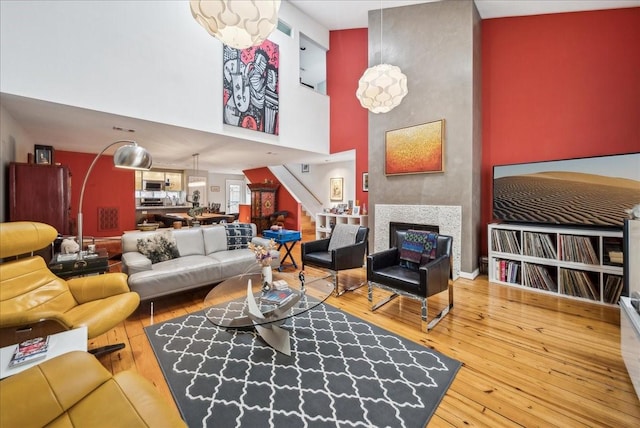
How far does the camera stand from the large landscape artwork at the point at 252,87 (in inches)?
166

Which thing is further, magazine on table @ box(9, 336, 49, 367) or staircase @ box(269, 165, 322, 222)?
staircase @ box(269, 165, 322, 222)

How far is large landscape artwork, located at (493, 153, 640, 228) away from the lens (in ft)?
9.27

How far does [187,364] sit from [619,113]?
17.9ft

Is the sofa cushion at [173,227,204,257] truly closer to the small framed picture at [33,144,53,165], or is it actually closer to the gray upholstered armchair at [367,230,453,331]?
the small framed picture at [33,144,53,165]

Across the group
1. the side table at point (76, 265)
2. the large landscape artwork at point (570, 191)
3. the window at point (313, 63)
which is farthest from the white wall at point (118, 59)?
the large landscape artwork at point (570, 191)

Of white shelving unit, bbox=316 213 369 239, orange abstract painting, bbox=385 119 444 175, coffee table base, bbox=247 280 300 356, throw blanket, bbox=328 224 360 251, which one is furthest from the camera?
white shelving unit, bbox=316 213 369 239

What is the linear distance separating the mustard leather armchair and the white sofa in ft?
1.72

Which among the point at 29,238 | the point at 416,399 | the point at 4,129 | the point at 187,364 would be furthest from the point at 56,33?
the point at 416,399

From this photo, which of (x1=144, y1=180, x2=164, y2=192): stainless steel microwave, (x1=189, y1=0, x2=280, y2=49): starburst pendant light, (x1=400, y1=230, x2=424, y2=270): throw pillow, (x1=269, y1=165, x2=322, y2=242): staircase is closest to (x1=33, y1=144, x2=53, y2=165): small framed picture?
(x1=189, y1=0, x2=280, y2=49): starburst pendant light

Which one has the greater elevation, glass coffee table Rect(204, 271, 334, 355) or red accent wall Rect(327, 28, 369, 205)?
red accent wall Rect(327, 28, 369, 205)

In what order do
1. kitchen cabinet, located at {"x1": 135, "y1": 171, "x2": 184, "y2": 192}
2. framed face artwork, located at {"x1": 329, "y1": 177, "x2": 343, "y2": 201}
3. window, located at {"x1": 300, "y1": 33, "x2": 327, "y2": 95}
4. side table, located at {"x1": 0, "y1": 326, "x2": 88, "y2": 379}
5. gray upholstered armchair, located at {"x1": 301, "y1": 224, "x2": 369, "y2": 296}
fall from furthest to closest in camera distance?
1. kitchen cabinet, located at {"x1": 135, "y1": 171, "x2": 184, "y2": 192}
2. framed face artwork, located at {"x1": 329, "y1": 177, "x2": 343, "y2": 201}
3. window, located at {"x1": 300, "y1": 33, "x2": 327, "y2": 95}
4. gray upholstered armchair, located at {"x1": 301, "y1": 224, "x2": 369, "y2": 296}
5. side table, located at {"x1": 0, "y1": 326, "x2": 88, "y2": 379}

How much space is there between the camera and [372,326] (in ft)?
8.38

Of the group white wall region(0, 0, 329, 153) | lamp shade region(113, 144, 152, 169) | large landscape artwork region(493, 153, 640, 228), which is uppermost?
white wall region(0, 0, 329, 153)

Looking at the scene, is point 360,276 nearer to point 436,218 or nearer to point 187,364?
point 436,218
